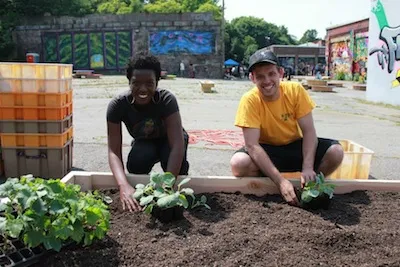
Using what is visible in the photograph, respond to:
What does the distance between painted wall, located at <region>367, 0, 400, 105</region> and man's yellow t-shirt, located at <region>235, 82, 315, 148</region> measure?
1230cm

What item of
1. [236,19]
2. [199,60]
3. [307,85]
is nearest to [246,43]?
[236,19]

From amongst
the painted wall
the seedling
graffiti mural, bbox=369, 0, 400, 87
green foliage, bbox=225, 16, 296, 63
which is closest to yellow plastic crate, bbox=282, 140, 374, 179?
the seedling

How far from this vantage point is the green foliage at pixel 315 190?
2.69m

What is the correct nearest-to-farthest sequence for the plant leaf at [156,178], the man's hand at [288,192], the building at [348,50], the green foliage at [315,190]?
1. the plant leaf at [156,178]
2. the green foliage at [315,190]
3. the man's hand at [288,192]
4. the building at [348,50]

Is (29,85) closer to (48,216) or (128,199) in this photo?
(128,199)

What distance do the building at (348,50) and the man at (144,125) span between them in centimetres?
2761

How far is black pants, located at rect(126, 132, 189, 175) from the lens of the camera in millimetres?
3422

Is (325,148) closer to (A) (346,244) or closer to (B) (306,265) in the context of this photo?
(A) (346,244)

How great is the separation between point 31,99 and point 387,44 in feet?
45.2

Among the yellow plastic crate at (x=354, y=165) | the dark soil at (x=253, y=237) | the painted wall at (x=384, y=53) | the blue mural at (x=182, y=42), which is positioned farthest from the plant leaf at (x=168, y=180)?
the blue mural at (x=182, y=42)

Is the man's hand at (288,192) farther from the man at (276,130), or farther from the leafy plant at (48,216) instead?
the leafy plant at (48,216)

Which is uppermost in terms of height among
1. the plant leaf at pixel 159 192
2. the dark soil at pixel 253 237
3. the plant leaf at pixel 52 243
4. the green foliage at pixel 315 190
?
the plant leaf at pixel 159 192

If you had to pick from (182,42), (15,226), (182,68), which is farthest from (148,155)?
(182,42)

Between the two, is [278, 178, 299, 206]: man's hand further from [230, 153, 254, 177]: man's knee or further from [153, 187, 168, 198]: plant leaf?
[153, 187, 168, 198]: plant leaf
